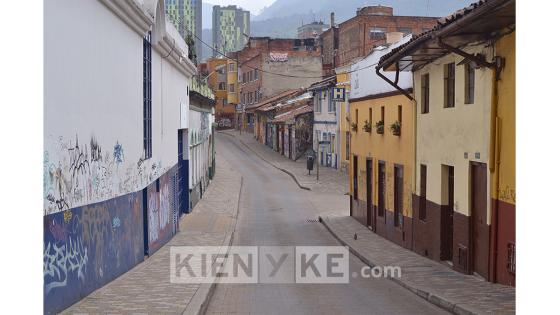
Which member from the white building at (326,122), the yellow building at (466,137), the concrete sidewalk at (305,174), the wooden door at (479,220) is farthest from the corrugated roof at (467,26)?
the white building at (326,122)

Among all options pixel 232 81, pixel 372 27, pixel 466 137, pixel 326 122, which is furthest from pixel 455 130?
pixel 232 81

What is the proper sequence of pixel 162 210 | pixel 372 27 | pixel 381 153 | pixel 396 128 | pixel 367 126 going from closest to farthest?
pixel 162 210 < pixel 396 128 < pixel 381 153 < pixel 367 126 < pixel 372 27

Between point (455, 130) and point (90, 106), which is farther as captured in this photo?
point (455, 130)

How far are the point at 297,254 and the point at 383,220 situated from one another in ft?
13.3

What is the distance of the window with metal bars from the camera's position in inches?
620

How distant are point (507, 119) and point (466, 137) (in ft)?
6.86

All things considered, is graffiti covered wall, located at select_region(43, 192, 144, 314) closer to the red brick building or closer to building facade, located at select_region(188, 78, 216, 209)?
building facade, located at select_region(188, 78, 216, 209)

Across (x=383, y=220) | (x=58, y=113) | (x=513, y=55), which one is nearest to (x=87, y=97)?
(x=58, y=113)

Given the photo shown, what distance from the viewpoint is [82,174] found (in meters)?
10.0

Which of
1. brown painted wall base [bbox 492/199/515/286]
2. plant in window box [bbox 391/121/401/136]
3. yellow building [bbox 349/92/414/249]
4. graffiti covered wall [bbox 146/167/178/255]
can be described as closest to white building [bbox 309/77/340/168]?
yellow building [bbox 349/92/414/249]

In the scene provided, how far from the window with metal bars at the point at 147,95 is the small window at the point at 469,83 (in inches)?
→ 271

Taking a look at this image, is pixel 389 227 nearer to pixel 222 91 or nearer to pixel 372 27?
pixel 372 27

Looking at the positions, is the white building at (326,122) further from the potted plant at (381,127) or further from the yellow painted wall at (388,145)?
the potted plant at (381,127)

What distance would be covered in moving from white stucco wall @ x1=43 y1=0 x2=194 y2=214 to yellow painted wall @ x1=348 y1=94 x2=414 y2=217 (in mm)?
7058
